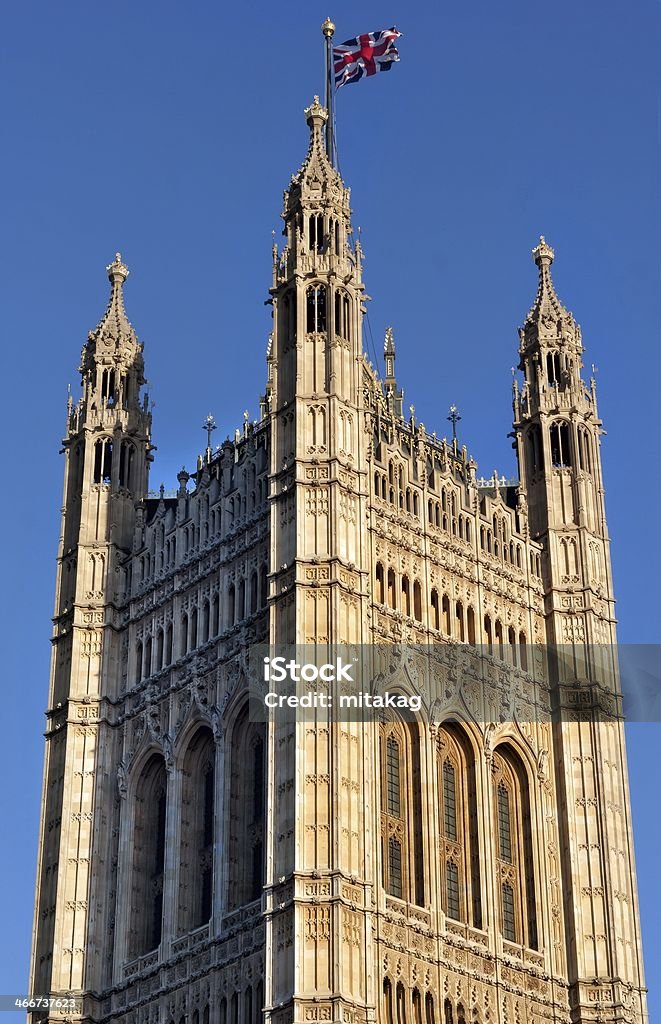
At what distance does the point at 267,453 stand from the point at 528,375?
10961mm

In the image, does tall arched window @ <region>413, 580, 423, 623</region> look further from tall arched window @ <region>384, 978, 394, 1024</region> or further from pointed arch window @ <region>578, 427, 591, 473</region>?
tall arched window @ <region>384, 978, 394, 1024</region>

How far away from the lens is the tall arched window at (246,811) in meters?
66.2

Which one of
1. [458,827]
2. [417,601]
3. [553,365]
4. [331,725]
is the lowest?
[458,827]

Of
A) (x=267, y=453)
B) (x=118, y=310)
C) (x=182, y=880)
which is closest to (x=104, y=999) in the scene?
(x=182, y=880)

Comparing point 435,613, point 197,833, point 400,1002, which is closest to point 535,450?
point 435,613

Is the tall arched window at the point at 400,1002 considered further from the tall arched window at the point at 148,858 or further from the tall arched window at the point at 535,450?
the tall arched window at the point at 535,450

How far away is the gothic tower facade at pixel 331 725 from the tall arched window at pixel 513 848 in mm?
82

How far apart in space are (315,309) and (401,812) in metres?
13.8

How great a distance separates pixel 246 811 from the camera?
67625 mm

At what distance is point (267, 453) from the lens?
71.6 meters

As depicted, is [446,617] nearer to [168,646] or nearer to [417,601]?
[417,601]

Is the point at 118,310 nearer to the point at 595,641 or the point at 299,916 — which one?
the point at 595,641

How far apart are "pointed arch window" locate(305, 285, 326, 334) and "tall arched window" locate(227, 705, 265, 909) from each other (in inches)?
410

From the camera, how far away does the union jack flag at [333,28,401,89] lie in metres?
78.0
